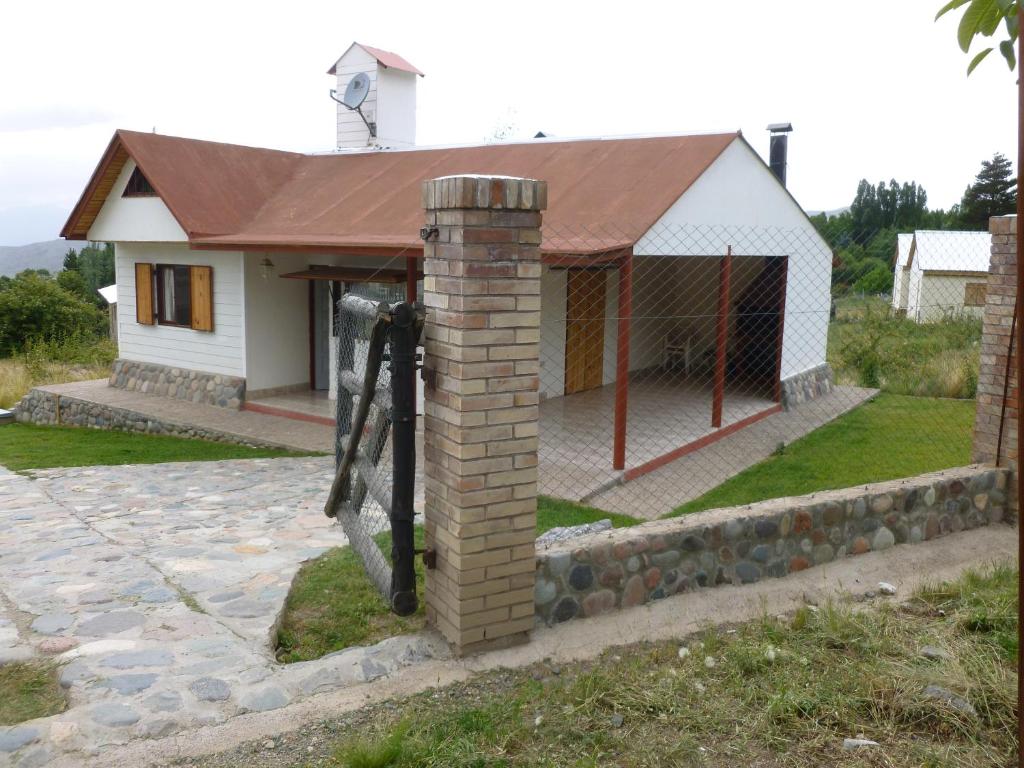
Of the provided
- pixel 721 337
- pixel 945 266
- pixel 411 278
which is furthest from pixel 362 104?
pixel 945 266

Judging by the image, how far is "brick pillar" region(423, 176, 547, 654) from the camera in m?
4.02

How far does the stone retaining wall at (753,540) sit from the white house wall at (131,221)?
10937mm

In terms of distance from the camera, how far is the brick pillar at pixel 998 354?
670 centimetres

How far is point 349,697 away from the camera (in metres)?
3.84

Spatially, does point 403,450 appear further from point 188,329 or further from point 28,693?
point 188,329

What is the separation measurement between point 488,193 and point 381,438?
5.05ft

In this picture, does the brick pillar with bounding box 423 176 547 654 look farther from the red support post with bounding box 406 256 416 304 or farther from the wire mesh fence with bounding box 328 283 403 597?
the red support post with bounding box 406 256 416 304

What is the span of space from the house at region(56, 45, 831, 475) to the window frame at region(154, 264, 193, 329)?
0.03 meters

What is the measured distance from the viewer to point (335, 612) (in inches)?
193

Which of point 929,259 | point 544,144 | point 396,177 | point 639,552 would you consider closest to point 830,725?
point 639,552

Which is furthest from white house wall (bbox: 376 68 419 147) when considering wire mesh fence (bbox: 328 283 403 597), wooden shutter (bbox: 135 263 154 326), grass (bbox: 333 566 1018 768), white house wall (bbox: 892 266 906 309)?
white house wall (bbox: 892 266 906 309)

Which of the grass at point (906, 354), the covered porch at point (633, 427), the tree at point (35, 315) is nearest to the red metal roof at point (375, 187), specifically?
the covered porch at point (633, 427)

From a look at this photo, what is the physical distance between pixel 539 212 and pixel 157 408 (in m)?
11.4

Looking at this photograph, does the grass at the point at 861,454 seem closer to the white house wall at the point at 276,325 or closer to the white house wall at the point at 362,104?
the white house wall at the point at 276,325
